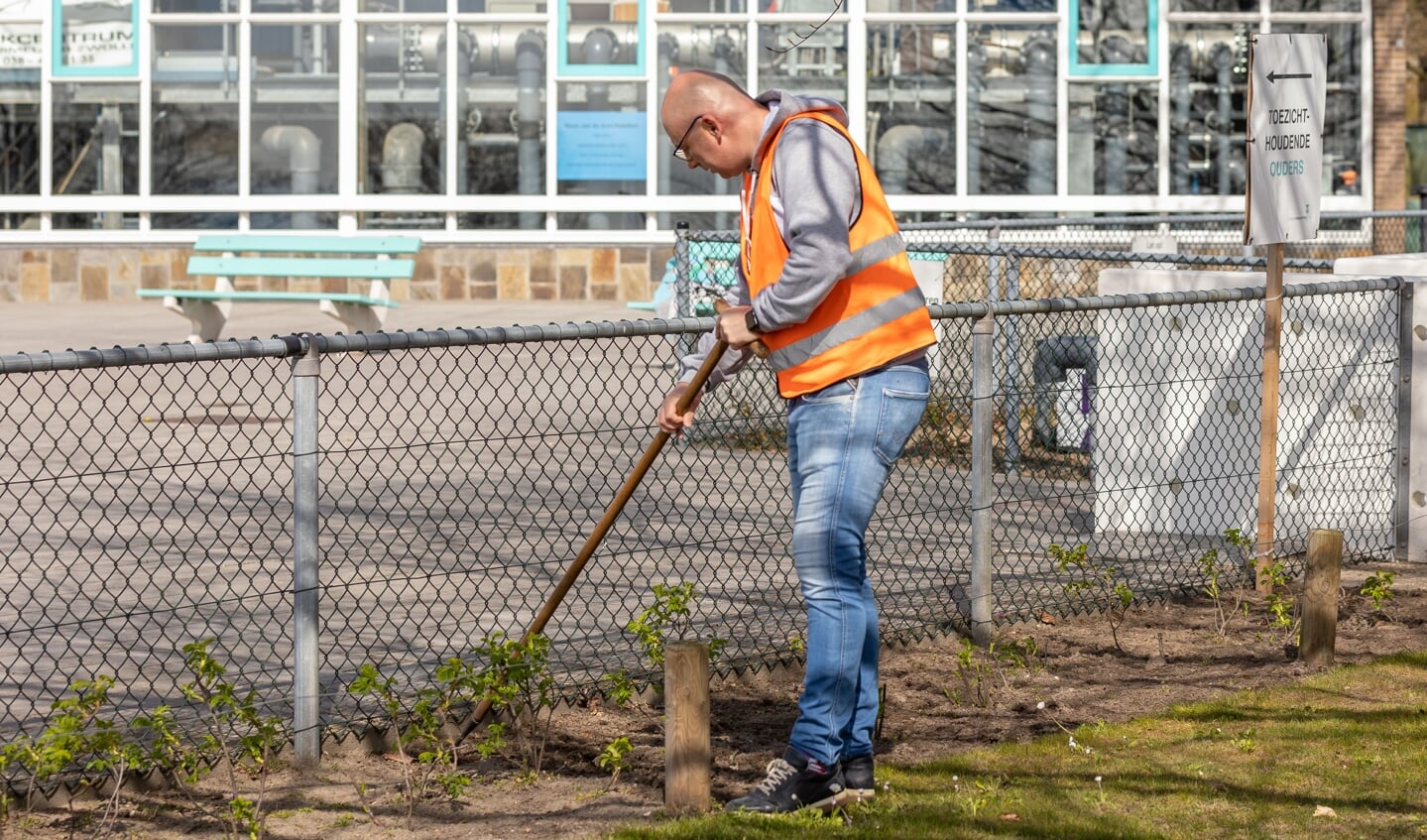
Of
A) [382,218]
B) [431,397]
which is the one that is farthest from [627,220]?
[431,397]

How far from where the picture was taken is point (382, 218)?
22641 mm

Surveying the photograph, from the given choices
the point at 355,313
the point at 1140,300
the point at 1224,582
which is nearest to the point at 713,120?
the point at 1140,300

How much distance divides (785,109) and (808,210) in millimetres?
275

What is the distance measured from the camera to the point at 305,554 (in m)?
4.96

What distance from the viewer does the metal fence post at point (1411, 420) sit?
7922 millimetres

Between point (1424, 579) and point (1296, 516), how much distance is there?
2.06 ft

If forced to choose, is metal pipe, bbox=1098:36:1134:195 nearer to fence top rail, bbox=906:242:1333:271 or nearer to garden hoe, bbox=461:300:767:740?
fence top rail, bbox=906:242:1333:271

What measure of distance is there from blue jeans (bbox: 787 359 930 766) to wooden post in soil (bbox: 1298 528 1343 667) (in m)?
2.15

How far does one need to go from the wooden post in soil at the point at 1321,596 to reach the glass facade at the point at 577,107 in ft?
53.1

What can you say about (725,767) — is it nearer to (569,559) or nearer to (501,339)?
(501,339)

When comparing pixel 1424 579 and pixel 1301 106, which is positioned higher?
pixel 1301 106

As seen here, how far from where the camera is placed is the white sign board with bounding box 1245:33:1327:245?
23.5 ft

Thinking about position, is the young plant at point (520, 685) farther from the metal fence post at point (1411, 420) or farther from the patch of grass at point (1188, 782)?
the metal fence post at point (1411, 420)

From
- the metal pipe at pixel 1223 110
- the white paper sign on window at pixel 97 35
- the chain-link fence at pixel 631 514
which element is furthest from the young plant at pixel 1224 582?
the white paper sign on window at pixel 97 35
